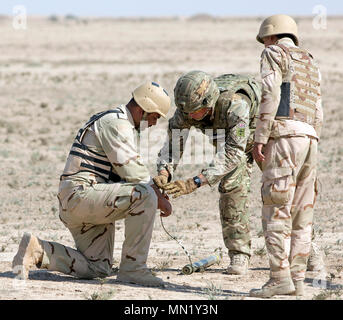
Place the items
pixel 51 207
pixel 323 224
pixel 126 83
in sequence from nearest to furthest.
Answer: pixel 323 224
pixel 51 207
pixel 126 83

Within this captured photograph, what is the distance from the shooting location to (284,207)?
19.9 ft

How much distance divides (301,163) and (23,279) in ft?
7.97

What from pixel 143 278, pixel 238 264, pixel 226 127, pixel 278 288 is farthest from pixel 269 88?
pixel 238 264

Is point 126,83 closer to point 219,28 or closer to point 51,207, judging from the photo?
point 51,207

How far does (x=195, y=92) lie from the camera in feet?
22.2

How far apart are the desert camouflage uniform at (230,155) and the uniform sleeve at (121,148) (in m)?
Answer: 0.61

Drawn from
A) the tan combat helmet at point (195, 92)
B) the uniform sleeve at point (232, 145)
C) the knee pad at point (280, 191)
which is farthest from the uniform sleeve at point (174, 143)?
the knee pad at point (280, 191)

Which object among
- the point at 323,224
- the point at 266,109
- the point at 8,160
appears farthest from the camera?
the point at 8,160

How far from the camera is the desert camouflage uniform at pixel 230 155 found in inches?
267

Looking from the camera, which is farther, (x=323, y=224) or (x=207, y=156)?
(x=207, y=156)

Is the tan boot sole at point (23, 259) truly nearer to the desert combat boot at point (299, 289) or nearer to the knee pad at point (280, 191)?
the knee pad at point (280, 191)

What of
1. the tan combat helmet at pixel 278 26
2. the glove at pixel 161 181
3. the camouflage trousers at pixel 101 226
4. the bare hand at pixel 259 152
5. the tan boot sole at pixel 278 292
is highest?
the tan combat helmet at pixel 278 26

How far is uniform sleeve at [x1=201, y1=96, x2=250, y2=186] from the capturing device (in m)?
6.71
